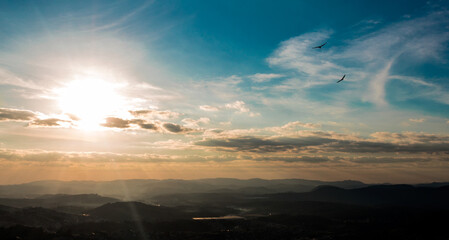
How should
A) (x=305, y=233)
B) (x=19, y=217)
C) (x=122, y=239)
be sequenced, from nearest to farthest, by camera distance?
(x=122, y=239) < (x=19, y=217) < (x=305, y=233)

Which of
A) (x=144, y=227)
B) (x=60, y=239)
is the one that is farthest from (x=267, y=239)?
(x=60, y=239)

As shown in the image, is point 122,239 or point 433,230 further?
point 433,230

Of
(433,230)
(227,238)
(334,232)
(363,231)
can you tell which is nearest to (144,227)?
(227,238)

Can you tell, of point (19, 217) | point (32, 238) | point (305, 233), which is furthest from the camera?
point (305, 233)

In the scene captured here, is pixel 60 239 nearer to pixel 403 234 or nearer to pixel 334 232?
pixel 334 232

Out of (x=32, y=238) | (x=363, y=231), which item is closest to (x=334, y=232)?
(x=363, y=231)

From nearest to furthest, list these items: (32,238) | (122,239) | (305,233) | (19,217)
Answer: (32,238)
(122,239)
(19,217)
(305,233)

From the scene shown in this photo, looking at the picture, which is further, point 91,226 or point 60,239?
point 91,226

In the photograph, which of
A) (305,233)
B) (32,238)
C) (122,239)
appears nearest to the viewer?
(32,238)

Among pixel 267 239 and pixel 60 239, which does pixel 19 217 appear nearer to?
pixel 60 239
